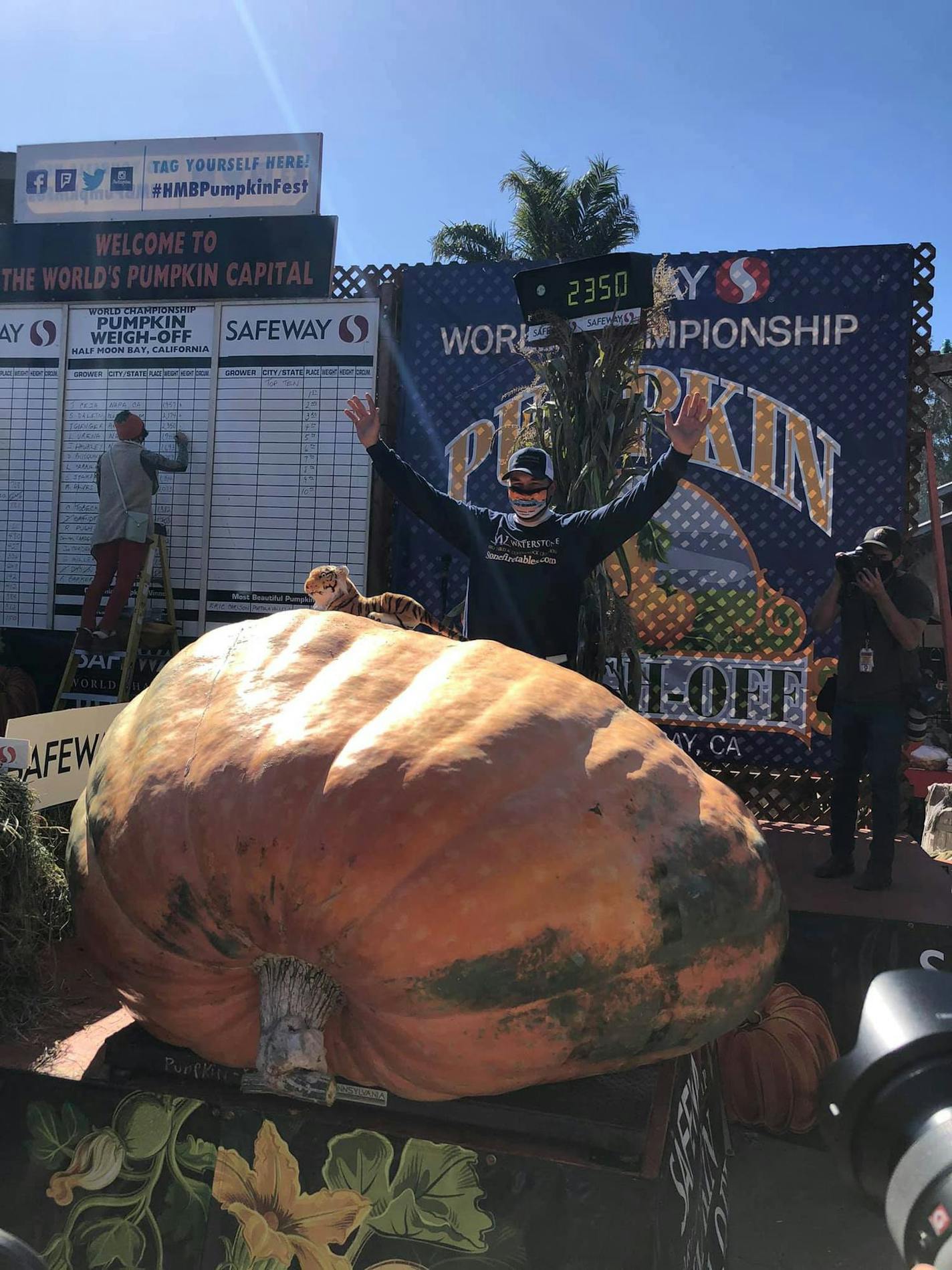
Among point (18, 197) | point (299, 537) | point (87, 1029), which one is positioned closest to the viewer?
point (87, 1029)

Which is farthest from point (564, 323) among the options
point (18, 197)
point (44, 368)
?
point (18, 197)

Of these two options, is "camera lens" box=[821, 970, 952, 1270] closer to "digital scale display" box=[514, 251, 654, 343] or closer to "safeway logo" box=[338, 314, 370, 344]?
"digital scale display" box=[514, 251, 654, 343]

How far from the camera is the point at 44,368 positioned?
682cm

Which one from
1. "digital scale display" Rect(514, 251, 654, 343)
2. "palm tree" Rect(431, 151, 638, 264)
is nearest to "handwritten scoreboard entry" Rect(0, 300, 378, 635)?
"digital scale display" Rect(514, 251, 654, 343)

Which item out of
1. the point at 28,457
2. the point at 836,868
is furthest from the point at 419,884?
the point at 28,457

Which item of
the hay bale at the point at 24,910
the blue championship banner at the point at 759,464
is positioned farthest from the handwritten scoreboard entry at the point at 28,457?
the hay bale at the point at 24,910

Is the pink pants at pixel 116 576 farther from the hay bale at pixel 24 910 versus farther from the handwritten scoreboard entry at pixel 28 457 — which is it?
the hay bale at pixel 24 910

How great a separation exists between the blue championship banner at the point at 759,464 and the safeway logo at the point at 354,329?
719 mm

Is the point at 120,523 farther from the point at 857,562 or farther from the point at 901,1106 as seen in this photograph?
the point at 901,1106

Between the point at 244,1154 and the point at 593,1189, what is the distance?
1.82ft

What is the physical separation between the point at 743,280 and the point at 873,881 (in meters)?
3.79

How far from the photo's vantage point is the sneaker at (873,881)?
11.4 ft

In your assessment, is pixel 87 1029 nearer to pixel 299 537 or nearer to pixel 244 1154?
pixel 244 1154

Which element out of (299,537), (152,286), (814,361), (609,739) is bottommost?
(609,739)
